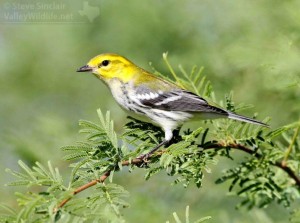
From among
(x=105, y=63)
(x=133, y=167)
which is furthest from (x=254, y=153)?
(x=105, y=63)

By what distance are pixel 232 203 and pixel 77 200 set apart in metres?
1.99

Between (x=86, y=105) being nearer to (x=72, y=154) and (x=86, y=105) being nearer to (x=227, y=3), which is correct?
(x=227, y=3)

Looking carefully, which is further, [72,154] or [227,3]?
[227,3]

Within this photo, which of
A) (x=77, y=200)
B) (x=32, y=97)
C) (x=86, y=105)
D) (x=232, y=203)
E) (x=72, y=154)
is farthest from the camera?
(x=32, y=97)

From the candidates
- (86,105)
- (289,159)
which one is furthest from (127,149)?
(86,105)

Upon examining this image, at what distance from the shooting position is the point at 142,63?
3.71 metres

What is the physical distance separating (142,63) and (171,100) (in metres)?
0.55

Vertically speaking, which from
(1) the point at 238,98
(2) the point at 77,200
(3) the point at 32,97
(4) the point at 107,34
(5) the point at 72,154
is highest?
(4) the point at 107,34

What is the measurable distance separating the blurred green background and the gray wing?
0.62ft

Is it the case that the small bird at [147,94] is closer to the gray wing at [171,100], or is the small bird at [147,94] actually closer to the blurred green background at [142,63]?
the gray wing at [171,100]

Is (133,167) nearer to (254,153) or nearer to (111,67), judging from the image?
(254,153)

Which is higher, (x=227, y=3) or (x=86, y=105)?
(x=227, y=3)

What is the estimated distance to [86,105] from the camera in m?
3.87

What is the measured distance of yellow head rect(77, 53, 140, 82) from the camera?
3318 mm
